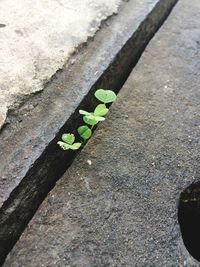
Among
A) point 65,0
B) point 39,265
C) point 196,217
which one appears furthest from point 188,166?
point 65,0

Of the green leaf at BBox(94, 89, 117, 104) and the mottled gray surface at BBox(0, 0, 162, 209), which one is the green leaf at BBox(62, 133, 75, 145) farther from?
the green leaf at BBox(94, 89, 117, 104)

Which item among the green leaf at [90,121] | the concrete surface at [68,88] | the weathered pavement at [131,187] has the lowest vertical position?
the weathered pavement at [131,187]

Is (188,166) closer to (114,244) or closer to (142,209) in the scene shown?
(142,209)

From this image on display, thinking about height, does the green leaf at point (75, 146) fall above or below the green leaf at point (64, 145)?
below

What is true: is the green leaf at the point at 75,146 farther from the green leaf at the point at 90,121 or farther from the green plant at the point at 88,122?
the green leaf at the point at 90,121

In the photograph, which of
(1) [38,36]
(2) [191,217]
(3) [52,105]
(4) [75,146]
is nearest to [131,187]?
(4) [75,146]

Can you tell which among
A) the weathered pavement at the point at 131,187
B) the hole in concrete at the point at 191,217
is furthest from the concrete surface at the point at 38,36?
the hole in concrete at the point at 191,217
